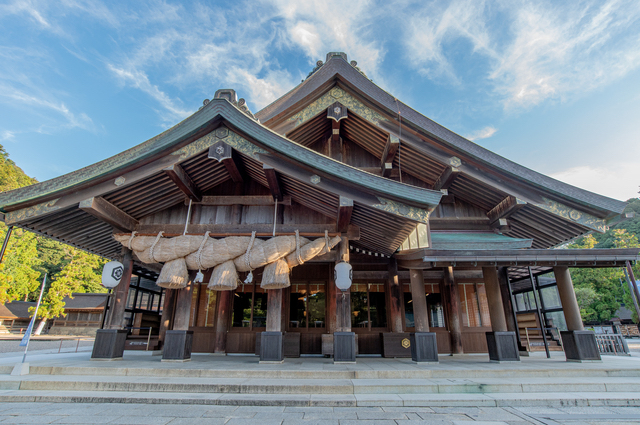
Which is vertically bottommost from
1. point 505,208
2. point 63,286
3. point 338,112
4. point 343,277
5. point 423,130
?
point 343,277

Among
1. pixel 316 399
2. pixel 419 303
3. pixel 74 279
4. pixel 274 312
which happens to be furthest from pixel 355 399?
pixel 74 279

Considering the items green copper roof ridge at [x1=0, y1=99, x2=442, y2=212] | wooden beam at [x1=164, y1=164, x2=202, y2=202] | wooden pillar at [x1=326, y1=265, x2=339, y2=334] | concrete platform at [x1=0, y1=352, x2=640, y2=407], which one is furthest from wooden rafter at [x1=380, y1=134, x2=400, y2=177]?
concrete platform at [x1=0, y1=352, x2=640, y2=407]

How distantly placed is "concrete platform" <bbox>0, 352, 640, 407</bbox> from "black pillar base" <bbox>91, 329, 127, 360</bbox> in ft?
3.75

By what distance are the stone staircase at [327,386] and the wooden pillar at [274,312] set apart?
151cm

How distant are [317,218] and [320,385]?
3.74 meters

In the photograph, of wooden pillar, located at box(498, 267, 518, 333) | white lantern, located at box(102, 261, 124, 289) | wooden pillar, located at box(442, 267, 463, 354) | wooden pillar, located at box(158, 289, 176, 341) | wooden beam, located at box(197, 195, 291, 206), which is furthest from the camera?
wooden pillar, located at box(158, 289, 176, 341)

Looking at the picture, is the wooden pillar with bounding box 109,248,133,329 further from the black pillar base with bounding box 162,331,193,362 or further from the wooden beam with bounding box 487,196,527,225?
the wooden beam with bounding box 487,196,527,225

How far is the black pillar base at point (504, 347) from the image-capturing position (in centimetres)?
673

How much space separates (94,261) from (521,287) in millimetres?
31973

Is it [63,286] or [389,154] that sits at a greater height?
[389,154]

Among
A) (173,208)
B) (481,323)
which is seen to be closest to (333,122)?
(173,208)

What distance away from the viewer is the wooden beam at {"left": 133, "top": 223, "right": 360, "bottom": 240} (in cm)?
712

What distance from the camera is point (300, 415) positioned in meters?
3.55

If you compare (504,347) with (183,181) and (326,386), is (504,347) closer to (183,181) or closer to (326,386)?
(326,386)
